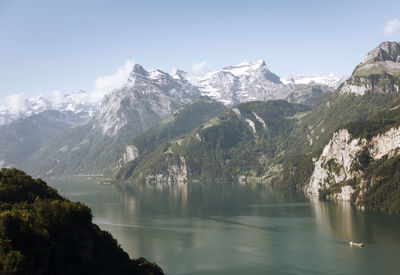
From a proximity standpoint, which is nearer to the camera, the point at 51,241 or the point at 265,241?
the point at 51,241

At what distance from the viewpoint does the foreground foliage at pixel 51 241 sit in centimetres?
6350

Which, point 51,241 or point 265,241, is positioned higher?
point 51,241

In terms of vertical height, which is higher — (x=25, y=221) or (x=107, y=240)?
(x=25, y=221)

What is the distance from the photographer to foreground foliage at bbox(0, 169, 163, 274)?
63.5 m

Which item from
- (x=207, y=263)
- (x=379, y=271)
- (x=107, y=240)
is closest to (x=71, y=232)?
(x=107, y=240)

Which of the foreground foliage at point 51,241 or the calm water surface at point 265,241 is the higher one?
the foreground foliage at point 51,241

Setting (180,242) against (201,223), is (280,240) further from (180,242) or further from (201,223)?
(201,223)

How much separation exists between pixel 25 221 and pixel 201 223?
112738mm

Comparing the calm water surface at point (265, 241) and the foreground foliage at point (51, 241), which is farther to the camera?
the calm water surface at point (265, 241)

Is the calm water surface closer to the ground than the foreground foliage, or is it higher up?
closer to the ground

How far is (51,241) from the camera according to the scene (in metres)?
70.6

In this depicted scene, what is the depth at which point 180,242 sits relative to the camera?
13850 centimetres

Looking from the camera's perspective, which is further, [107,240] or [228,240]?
[228,240]

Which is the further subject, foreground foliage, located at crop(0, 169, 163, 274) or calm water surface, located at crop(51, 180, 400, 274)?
calm water surface, located at crop(51, 180, 400, 274)
